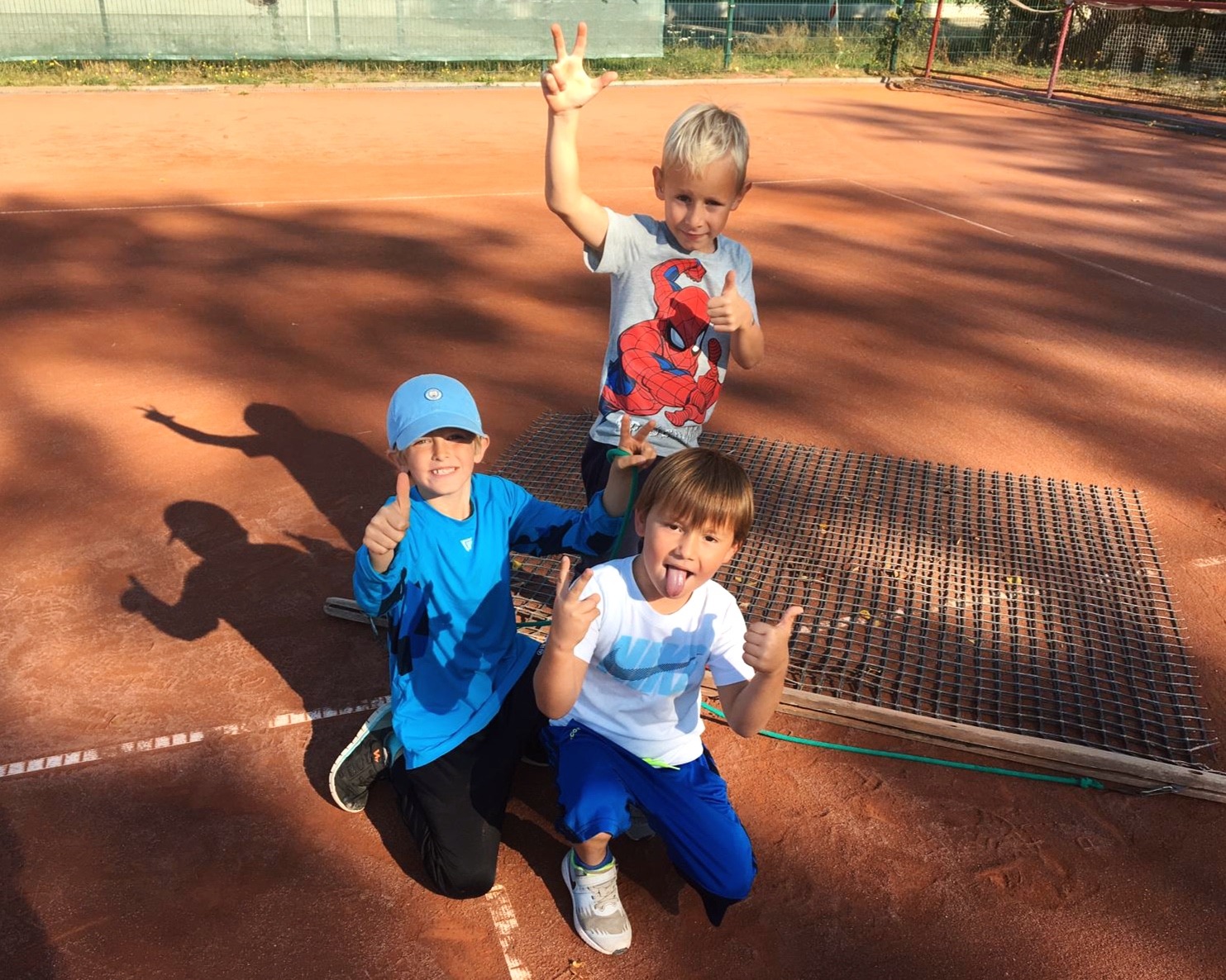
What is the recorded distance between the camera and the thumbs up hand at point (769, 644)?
236cm

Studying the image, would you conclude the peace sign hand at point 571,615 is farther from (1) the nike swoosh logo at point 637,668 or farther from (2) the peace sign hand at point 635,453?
(2) the peace sign hand at point 635,453

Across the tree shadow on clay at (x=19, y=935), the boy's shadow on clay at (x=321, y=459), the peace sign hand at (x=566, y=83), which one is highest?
the peace sign hand at (x=566, y=83)

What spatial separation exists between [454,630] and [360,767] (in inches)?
20.4

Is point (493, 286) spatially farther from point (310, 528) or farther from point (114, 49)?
point (114, 49)

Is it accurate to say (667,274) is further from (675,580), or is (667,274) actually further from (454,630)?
(454,630)

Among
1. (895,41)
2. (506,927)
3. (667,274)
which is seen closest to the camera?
(506,927)

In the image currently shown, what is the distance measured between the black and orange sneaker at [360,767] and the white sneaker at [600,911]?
27.7 inches

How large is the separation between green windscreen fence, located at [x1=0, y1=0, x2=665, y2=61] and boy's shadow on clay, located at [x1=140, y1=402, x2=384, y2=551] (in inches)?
618

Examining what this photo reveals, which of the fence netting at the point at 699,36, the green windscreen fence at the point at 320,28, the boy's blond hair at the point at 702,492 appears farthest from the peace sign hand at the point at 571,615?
the green windscreen fence at the point at 320,28

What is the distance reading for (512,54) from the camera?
2016 cm

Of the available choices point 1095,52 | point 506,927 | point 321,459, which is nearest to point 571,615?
point 506,927

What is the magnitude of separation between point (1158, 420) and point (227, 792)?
542 centimetres

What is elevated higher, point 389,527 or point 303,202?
point 389,527

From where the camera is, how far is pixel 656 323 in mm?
3332
